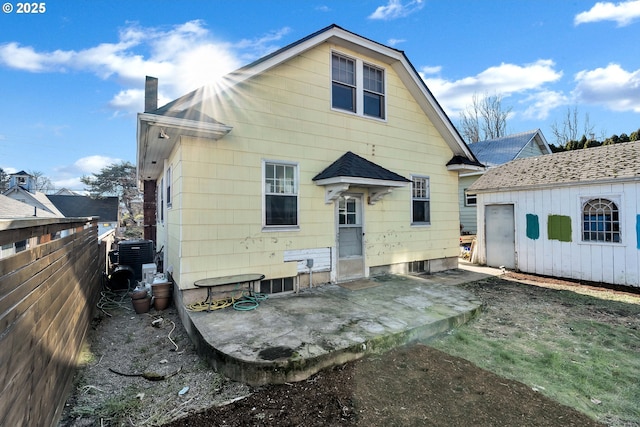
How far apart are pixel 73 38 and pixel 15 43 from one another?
11.4 ft

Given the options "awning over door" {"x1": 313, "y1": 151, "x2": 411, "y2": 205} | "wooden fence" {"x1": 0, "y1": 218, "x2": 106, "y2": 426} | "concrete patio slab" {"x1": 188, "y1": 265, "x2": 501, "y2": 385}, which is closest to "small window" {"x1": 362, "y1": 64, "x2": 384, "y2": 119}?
"awning over door" {"x1": 313, "y1": 151, "x2": 411, "y2": 205}

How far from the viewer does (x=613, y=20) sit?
10.2m

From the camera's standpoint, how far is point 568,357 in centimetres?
387

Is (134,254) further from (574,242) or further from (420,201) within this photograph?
(574,242)

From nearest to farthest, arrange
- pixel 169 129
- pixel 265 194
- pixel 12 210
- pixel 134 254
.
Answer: pixel 169 129
pixel 265 194
pixel 12 210
pixel 134 254

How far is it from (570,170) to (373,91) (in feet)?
20.5

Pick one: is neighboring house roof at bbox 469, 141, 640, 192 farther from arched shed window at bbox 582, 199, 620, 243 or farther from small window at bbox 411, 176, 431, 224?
small window at bbox 411, 176, 431, 224

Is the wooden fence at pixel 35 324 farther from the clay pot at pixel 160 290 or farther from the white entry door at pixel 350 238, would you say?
the white entry door at pixel 350 238

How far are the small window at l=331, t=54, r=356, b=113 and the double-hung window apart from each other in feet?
7.13

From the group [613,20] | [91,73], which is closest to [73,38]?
[91,73]

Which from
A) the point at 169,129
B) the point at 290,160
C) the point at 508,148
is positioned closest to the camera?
the point at 169,129

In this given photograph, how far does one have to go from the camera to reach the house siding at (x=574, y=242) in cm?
738

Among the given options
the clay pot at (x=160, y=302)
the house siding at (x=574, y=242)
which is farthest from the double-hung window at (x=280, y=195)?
the house siding at (x=574, y=242)

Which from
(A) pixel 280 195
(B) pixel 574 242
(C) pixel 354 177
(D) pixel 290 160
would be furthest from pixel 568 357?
(B) pixel 574 242
